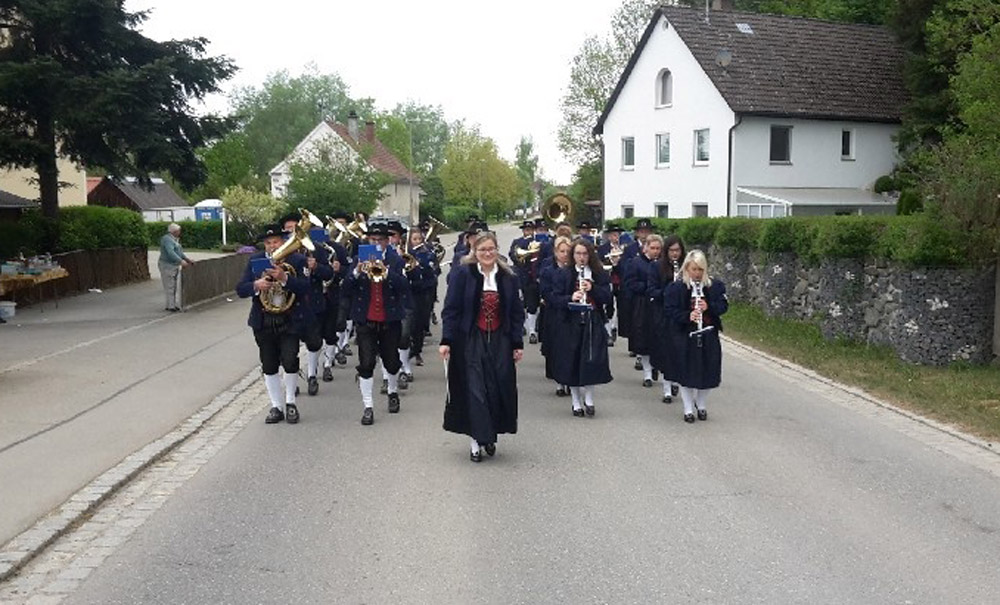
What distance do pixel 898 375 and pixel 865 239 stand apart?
289 cm

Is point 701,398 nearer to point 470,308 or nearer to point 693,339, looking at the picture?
point 693,339

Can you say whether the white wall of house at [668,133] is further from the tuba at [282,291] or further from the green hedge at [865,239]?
the tuba at [282,291]

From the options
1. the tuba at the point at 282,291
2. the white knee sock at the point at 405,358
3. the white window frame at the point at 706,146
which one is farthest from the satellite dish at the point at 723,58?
the tuba at the point at 282,291

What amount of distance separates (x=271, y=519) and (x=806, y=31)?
38.9m

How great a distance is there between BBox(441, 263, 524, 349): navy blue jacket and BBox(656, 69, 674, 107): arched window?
34.5m

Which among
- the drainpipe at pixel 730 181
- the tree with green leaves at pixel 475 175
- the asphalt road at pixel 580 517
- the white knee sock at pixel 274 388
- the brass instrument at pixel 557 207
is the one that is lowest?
the asphalt road at pixel 580 517

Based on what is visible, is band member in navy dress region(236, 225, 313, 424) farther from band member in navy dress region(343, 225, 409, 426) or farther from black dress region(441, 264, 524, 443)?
black dress region(441, 264, 524, 443)

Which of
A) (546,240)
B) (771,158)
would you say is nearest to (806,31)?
(771,158)

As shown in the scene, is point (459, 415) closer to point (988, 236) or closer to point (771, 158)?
point (988, 236)

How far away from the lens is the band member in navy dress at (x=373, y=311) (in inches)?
402

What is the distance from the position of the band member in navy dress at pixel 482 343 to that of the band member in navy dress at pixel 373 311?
1.72 metres

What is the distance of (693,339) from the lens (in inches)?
402

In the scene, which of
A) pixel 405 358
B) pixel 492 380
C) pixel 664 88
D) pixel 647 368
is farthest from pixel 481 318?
pixel 664 88

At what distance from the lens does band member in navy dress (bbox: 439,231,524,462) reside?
8.48 meters
